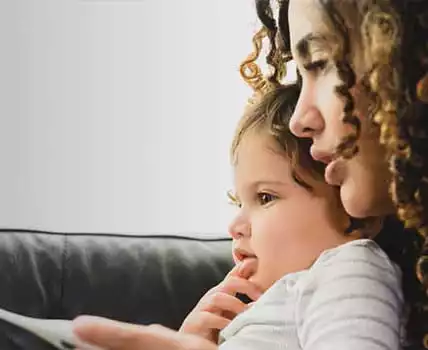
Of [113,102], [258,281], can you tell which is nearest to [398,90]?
[258,281]

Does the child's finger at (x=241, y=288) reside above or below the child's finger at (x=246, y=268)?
below

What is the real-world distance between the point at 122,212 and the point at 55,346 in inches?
21.7

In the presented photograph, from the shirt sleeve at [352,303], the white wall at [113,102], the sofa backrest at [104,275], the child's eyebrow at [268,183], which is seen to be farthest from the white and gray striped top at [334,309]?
the white wall at [113,102]

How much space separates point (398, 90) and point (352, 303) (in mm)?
173

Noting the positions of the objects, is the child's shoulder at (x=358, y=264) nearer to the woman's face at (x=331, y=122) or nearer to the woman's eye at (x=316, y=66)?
the woman's face at (x=331, y=122)

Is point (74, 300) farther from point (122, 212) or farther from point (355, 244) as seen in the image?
point (355, 244)

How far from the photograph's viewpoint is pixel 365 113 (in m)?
0.74

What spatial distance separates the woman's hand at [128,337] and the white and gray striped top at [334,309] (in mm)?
50

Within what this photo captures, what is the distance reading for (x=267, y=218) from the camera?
2.87ft

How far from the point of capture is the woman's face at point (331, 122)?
75cm

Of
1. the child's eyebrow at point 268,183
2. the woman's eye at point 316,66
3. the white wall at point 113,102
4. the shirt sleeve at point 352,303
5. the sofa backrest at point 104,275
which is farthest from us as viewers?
the white wall at point 113,102

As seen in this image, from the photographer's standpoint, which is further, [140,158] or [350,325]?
[140,158]

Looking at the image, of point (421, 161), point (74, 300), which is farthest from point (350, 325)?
point (74, 300)

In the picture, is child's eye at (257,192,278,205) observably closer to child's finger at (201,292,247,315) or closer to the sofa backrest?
child's finger at (201,292,247,315)
